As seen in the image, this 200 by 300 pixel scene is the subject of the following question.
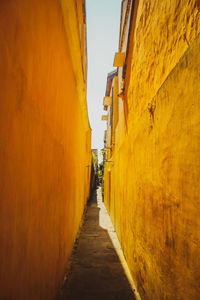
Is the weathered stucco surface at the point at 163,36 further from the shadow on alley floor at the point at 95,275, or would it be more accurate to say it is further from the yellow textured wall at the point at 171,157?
the shadow on alley floor at the point at 95,275

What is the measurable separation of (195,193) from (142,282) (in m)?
2.52

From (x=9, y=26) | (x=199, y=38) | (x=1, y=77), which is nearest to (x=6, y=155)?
(x=1, y=77)

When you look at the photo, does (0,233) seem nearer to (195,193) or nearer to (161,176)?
(195,193)

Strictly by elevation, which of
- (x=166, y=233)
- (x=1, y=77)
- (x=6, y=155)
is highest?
(x=1, y=77)

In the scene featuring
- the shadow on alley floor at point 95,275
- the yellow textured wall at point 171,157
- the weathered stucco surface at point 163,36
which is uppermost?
the weathered stucco surface at point 163,36

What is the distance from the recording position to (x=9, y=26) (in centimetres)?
118

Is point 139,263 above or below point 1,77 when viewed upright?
below

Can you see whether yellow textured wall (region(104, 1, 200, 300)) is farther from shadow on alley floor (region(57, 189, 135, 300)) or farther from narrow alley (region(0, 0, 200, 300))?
shadow on alley floor (region(57, 189, 135, 300))

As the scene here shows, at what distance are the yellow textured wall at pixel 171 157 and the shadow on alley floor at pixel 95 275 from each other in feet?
2.70

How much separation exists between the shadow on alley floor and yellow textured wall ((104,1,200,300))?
823mm

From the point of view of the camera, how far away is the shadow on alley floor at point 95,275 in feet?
11.1

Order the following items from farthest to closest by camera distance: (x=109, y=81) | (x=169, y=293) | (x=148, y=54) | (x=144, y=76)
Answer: (x=109, y=81) → (x=144, y=76) → (x=148, y=54) → (x=169, y=293)

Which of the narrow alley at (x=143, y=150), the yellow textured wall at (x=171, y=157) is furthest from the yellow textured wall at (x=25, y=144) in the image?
the yellow textured wall at (x=171, y=157)

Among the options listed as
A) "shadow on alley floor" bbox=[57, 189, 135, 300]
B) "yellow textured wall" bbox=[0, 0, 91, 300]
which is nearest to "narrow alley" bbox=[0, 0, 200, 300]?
"yellow textured wall" bbox=[0, 0, 91, 300]
